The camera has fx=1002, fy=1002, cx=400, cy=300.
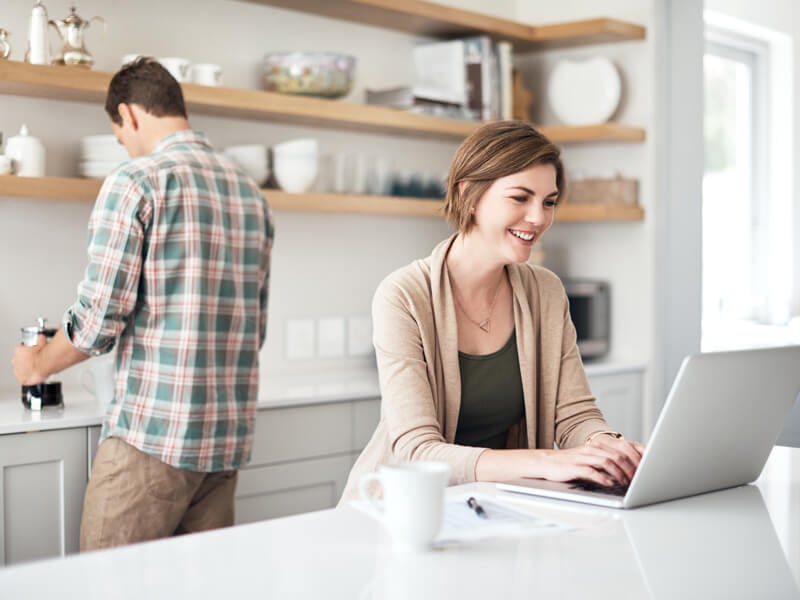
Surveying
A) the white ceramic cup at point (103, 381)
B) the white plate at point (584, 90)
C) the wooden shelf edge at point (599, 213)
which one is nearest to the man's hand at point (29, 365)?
the white ceramic cup at point (103, 381)

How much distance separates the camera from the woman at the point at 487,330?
181 centimetres

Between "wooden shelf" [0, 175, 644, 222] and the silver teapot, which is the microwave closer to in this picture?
"wooden shelf" [0, 175, 644, 222]

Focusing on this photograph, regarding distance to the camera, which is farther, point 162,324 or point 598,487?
point 162,324

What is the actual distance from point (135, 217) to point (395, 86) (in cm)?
181

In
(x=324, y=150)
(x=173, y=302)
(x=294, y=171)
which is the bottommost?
(x=173, y=302)

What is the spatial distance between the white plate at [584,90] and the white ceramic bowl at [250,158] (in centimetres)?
140

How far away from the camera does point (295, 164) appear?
3.15m

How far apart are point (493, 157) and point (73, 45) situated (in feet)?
4.56

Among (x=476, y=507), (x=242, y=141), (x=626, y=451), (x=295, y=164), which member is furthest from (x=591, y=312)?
(x=476, y=507)

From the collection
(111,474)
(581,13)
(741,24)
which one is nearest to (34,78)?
(111,474)

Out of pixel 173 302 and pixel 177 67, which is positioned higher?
pixel 177 67

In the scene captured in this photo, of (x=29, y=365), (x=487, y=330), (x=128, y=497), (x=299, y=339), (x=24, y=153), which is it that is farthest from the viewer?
(x=299, y=339)

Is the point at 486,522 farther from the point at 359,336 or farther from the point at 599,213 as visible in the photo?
the point at 599,213

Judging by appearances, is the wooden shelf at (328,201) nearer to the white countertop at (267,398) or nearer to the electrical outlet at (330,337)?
the electrical outlet at (330,337)
